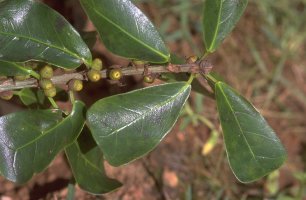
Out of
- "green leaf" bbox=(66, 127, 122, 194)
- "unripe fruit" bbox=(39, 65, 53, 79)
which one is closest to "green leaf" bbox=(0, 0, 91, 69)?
"unripe fruit" bbox=(39, 65, 53, 79)

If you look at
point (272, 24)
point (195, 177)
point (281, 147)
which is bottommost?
point (195, 177)

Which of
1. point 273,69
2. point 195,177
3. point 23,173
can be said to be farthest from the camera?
point 273,69

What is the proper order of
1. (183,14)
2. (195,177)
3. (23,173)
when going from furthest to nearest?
(183,14) → (195,177) → (23,173)

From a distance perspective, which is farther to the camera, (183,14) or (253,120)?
(183,14)

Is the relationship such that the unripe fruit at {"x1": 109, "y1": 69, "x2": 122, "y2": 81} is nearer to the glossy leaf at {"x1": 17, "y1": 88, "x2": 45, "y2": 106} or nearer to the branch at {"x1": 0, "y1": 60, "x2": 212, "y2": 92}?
the branch at {"x1": 0, "y1": 60, "x2": 212, "y2": 92}

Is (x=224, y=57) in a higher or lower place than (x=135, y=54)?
lower

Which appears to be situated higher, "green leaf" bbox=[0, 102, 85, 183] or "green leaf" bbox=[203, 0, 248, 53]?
"green leaf" bbox=[203, 0, 248, 53]

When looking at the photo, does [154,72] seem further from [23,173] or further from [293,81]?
[293,81]

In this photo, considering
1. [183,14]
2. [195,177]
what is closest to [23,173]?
[195,177]
